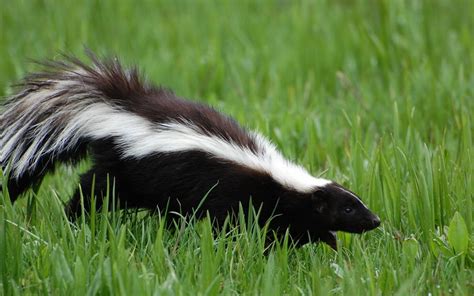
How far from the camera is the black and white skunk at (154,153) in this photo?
187 inches

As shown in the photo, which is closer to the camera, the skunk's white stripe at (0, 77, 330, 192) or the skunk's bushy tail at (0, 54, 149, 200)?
the skunk's white stripe at (0, 77, 330, 192)

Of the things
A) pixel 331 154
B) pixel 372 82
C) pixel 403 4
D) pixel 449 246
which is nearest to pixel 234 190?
pixel 449 246

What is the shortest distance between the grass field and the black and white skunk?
0.56 feet

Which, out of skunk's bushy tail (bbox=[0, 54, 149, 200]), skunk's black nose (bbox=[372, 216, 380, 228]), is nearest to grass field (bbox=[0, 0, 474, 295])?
skunk's black nose (bbox=[372, 216, 380, 228])

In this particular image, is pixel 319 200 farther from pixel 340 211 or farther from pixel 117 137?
pixel 117 137

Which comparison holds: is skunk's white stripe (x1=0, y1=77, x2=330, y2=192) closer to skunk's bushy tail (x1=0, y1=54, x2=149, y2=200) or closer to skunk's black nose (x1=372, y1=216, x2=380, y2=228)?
skunk's bushy tail (x1=0, y1=54, x2=149, y2=200)

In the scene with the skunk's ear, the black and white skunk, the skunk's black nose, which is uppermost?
the black and white skunk

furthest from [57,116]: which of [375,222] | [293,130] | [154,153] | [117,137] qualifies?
[293,130]

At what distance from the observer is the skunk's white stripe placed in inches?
186

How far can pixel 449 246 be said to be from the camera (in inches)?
172

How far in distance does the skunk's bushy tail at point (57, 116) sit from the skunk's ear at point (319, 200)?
1.12 m

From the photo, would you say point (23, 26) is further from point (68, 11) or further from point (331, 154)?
point (331, 154)

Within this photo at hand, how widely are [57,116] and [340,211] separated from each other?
64.3 inches

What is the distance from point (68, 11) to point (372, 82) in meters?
3.18
